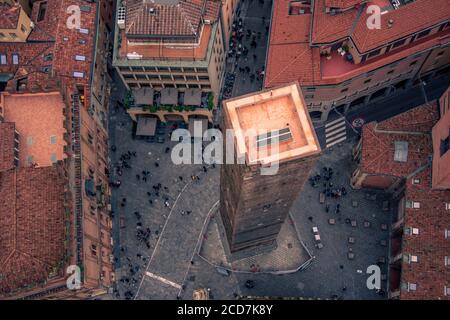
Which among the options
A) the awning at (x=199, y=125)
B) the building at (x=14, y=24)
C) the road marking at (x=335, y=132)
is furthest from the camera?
the awning at (x=199, y=125)

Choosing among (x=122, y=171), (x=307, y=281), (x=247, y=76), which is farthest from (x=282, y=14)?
(x=307, y=281)

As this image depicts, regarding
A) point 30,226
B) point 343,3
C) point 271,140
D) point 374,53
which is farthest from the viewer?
point 374,53

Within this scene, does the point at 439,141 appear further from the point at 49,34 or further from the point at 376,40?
the point at 49,34

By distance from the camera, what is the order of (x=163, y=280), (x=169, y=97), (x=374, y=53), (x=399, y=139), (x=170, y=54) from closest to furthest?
(x=399, y=139) → (x=374, y=53) → (x=170, y=54) → (x=163, y=280) → (x=169, y=97)

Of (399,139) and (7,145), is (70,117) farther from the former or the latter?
(399,139)

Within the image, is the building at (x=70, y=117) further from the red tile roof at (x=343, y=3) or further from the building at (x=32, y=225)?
the red tile roof at (x=343, y=3)

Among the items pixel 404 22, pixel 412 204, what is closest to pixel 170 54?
pixel 404 22

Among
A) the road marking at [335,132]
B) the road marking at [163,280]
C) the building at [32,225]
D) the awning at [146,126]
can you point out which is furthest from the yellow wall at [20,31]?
the road marking at [335,132]

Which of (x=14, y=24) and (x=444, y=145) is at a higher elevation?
(x=14, y=24)
